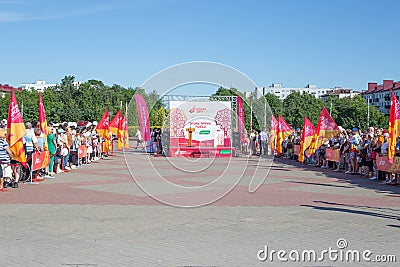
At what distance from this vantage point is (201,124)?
34.5m

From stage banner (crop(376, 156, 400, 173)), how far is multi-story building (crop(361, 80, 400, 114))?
125 metres

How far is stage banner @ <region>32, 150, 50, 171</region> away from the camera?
55.2ft

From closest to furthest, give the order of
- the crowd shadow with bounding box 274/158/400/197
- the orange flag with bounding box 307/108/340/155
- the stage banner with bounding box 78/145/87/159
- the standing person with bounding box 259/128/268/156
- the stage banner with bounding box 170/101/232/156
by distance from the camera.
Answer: the crowd shadow with bounding box 274/158/400/197 < the stage banner with bounding box 78/145/87/159 < the orange flag with bounding box 307/108/340/155 < the standing person with bounding box 259/128/268/156 < the stage banner with bounding box 170/101/232/156

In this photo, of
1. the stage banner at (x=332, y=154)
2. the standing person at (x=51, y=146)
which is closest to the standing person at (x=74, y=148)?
the standing person at (x=51, y=146)

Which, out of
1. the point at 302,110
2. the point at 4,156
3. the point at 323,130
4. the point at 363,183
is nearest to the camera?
the point at 4,156

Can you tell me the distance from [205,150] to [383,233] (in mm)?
24438

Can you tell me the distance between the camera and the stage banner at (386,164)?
57.0ft

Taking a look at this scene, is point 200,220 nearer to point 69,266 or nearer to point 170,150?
point 69,266

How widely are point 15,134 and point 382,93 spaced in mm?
143544

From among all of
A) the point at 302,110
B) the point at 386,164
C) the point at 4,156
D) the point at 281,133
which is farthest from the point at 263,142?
the point at 302,110

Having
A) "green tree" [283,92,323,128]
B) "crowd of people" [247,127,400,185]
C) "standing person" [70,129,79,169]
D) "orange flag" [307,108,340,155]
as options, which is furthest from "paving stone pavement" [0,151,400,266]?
"green tree" [283,92,323,128]

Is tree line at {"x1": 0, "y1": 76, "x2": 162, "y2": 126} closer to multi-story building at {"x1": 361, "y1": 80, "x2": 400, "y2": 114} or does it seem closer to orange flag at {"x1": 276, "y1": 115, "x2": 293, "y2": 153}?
orange flag at {"x1": 276, "y1": 115, "x2": 293, "y2": 153}

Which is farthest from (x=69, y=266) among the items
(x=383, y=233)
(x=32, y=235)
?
(x=383, y=233)

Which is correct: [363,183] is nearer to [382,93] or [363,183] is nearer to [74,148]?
[74,148]
